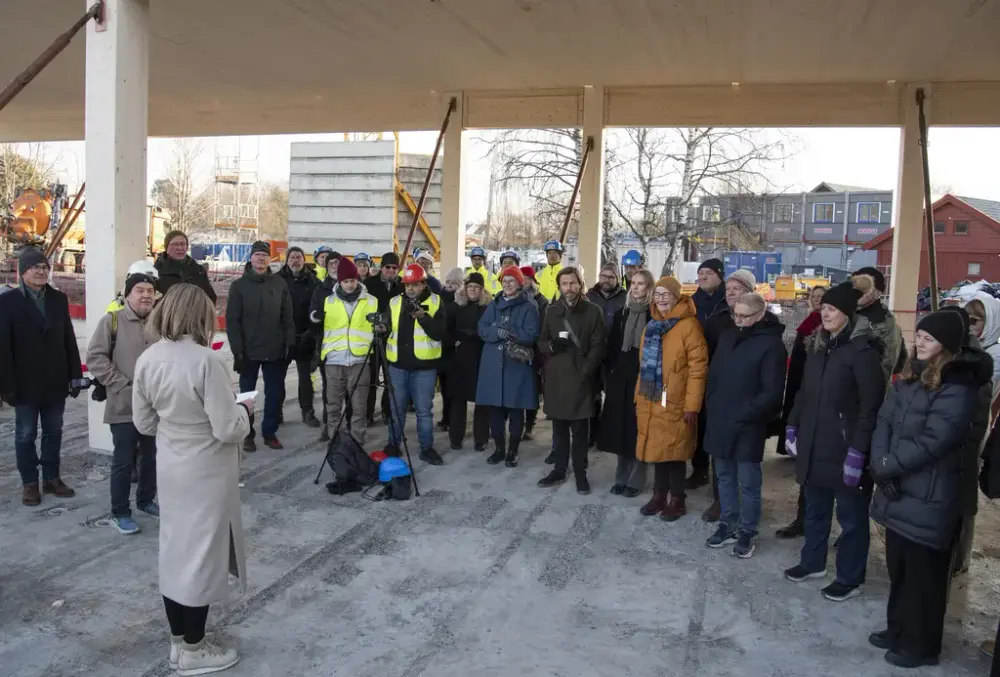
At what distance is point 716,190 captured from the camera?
18016 millimetres

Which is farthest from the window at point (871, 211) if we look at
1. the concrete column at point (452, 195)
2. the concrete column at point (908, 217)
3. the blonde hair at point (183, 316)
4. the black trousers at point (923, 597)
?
the blonde hair at point (183, 316)

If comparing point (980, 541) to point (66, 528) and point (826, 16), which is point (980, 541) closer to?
point (826, 16)

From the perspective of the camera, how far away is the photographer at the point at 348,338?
6.41 meters

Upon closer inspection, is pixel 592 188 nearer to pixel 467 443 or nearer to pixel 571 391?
pixel 467 443

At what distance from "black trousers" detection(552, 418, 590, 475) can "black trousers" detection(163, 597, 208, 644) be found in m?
3.22

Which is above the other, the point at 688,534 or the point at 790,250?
the point at 790,250

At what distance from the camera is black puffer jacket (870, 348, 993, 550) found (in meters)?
3.20

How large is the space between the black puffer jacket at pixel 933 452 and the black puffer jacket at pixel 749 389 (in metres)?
1.01

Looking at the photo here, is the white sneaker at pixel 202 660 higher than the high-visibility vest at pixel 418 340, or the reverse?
the high-visibility vest at pixel 418 340

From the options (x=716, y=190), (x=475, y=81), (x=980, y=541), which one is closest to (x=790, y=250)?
(x=716, y=190)

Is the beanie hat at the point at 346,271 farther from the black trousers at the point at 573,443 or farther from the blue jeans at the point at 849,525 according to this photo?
the blue jeans at the point at 849,525

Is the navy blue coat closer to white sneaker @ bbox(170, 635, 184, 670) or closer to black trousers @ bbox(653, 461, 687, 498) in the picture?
black trousers @ bbox(653, 461, 687, 498)

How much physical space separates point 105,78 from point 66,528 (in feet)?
11.8

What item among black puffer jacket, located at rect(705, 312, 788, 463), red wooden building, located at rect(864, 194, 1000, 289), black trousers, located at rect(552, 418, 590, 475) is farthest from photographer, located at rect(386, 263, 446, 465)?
red wooden building, located at rect(864, 194, 1000, 289)
